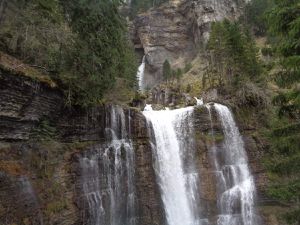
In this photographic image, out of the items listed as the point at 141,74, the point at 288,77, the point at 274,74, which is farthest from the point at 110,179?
the point at 141,74

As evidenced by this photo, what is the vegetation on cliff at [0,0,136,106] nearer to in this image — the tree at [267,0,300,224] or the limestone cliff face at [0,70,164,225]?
the limestone cliff face at [0,70,164,225]

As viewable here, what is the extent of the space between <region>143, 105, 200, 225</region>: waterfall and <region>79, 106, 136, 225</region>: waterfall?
98.0 inches

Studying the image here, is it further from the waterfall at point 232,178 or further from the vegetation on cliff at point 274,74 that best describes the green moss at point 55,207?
the waterfall at point 232,178

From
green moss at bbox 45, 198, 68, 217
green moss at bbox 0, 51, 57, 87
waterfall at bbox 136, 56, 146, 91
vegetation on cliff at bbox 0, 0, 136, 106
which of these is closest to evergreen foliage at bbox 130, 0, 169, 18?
waterfall at bbox 136, 56, 146, 91

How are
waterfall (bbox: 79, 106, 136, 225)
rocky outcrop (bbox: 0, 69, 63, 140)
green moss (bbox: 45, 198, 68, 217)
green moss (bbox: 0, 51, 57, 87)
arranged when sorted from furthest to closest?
waterfall (bbox: 79, 106, 136, 225), green moss (bbox: 45, 198, 68, 217), rocky outcrop (bbox: 0, 69, 63, 140), green moss (bbox: 0, 51, 57, 87)

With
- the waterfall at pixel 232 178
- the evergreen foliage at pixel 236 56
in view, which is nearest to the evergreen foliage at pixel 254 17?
the evergreen foliage at pixel 236 56

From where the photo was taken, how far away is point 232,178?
23562 millimetres

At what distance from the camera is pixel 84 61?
16.4 metres

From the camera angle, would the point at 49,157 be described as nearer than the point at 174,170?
Yes

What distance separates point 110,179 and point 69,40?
897 cm

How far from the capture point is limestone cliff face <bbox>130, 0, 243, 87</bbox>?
64.3 m

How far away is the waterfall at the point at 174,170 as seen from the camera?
21969mm

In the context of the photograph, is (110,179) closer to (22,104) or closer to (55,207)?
(55,207)

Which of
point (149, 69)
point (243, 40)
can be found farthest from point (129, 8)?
point (243, 40)
